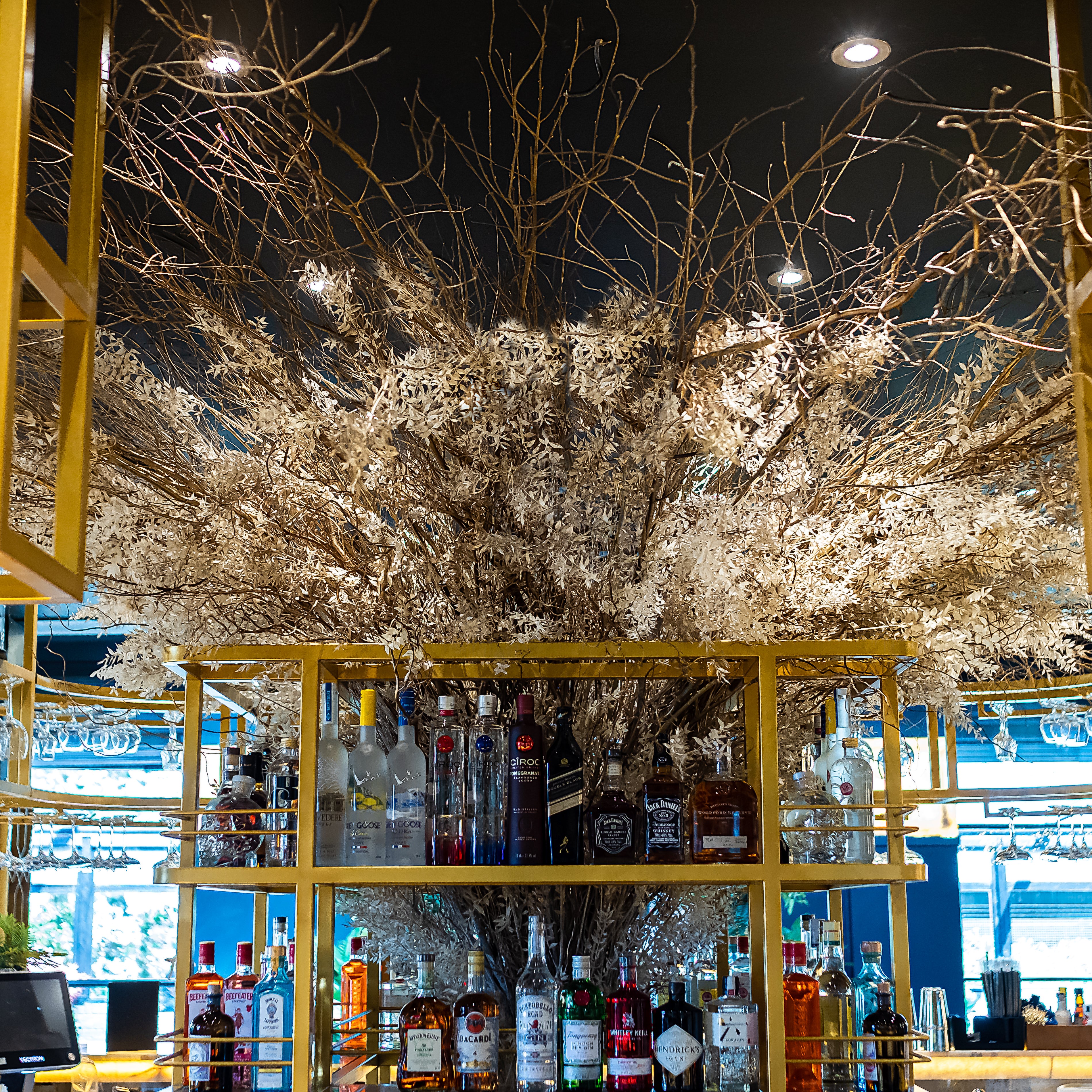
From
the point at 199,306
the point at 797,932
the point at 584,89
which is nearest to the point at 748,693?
→ the point at 199,306

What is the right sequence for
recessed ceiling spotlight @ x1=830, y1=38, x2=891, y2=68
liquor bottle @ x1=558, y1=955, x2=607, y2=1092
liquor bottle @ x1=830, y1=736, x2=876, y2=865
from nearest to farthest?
liquor bottle @ x1=558, y1=955, x2=607, y2=1092, liquor bottle @ x1=830, y1=736, x2=876, y2=865, recessed ceiling spotlight @ x1=830, y1=38, x2=891, y2=68

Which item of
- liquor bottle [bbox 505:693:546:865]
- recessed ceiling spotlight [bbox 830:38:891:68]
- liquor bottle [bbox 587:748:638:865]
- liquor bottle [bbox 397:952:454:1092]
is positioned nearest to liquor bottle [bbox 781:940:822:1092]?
liquor bottle [bbox 587:748:638:865]

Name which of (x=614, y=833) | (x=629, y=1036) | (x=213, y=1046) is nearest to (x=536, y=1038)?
(x=629, y=1036)

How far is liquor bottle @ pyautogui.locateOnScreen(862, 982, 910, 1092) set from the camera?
1.79 m

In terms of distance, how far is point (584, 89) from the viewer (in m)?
2.62

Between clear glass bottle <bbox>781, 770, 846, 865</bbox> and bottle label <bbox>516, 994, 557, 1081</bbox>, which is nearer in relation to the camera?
bottle label <bbox>516, 994, 557, 1081</bbox>

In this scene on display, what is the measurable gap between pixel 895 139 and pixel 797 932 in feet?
23.5

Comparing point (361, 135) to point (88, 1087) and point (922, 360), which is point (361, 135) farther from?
point (88, 1087)

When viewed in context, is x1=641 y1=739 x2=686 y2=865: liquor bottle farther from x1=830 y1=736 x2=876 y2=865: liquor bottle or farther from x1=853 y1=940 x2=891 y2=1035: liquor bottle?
x1=853 y1=940 x2=891 y2=1035: liquor bottle

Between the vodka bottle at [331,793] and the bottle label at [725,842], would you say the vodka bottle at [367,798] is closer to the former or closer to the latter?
the vodka bottle at [331,793]

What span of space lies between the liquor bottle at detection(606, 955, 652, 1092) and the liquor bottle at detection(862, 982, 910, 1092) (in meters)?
0.35

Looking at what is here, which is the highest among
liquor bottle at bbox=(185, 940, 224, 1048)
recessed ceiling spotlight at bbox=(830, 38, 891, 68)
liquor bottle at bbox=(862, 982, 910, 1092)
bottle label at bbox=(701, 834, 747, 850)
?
recessed ceiling spotlight at bbox=(830, 38, 891, 68)

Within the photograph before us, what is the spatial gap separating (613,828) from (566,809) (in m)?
0.09

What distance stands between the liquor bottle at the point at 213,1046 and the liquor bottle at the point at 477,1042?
0.37 meters
